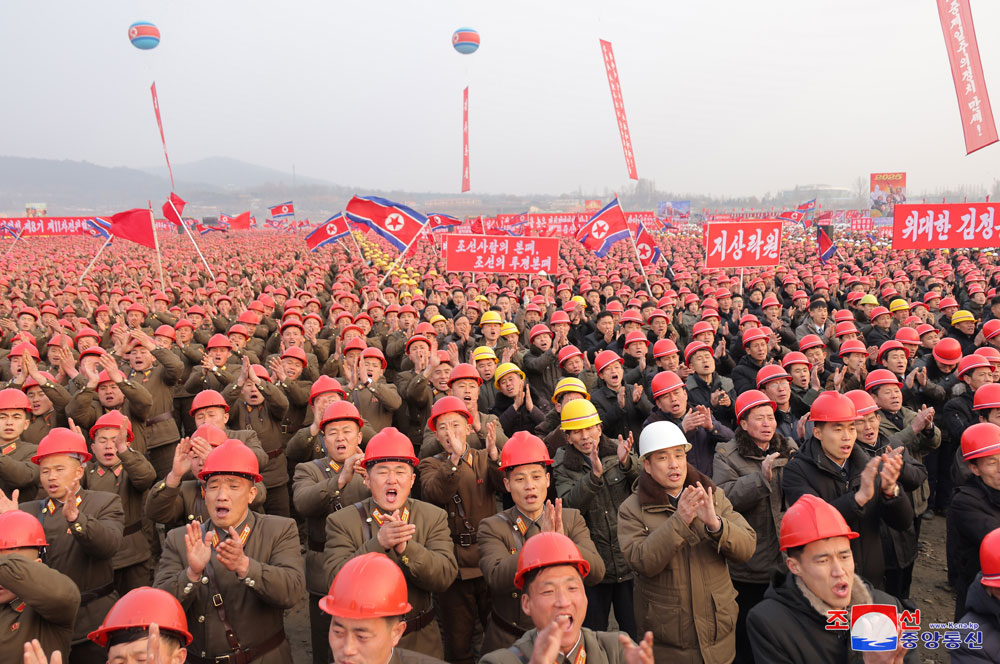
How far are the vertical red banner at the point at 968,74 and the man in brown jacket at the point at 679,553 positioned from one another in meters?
10.8

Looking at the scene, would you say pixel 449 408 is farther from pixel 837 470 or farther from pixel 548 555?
pixel 837 470

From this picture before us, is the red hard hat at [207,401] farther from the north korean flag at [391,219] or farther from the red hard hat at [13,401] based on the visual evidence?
the north korean flag at [391,219]

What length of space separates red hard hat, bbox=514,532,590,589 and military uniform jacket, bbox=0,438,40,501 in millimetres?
4788

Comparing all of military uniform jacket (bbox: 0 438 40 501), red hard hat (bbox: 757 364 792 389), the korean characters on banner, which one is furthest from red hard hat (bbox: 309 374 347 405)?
the korean characters on banner

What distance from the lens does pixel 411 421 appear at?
7.86 metres

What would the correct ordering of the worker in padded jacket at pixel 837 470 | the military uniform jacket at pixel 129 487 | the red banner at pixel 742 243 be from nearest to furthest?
the worker in padded jacket at pixel 837 470
the military uniform jacket at pixel 129 487
the red banner at pixel 742 243

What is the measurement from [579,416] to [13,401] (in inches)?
203

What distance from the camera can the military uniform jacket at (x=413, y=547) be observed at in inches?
141

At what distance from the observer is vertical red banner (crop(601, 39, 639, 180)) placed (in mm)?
16844

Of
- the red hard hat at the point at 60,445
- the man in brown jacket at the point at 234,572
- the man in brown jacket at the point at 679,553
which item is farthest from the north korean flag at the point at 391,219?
the man in brown jacket at the point at 679,553

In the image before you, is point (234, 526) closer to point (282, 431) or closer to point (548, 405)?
point (282, 431)

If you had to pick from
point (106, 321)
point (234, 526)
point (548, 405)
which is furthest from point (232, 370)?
point (106, 321)

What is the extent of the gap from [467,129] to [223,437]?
2918cm

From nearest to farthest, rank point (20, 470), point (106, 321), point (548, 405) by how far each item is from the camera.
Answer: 1. point (20, 470)
2. point (548, 405)
3. point (106, 321)
